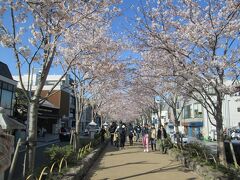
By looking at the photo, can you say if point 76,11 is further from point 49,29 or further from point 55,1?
point 55,1

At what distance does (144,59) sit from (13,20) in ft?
27.3

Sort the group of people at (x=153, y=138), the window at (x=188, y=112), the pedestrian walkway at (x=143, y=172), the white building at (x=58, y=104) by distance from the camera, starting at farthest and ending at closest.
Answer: the white building at (x=58, y=104)
the window at (x=188, y=112)
the group of people at (x=153, y=138)
the pedestrian walkway at (x=143, y=172)

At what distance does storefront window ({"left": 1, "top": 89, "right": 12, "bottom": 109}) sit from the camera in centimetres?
2952

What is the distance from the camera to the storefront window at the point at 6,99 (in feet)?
96.8

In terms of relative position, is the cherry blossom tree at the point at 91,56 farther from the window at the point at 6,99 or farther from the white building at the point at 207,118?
the white building at the point at 207,118

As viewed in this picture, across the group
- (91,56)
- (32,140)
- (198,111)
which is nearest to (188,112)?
(198,111)

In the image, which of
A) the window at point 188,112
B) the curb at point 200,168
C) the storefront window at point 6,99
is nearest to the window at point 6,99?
the storefront window at point 6,99

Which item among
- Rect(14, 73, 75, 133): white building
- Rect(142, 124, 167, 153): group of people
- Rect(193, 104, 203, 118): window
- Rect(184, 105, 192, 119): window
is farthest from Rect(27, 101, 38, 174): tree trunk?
Rect(184, 105, 192, 119): window

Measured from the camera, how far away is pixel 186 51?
998 cm

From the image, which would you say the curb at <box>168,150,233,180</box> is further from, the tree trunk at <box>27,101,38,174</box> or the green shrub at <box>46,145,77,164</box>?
the tree trunk at <box>27,101,38,174</box>

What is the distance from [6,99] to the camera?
30422 millimetres

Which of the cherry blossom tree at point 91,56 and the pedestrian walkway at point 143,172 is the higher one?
the cherry blossom tree at point 91,56

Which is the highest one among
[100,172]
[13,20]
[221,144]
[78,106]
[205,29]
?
[205,29]

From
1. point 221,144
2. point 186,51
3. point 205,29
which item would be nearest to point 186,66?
point 186,51
